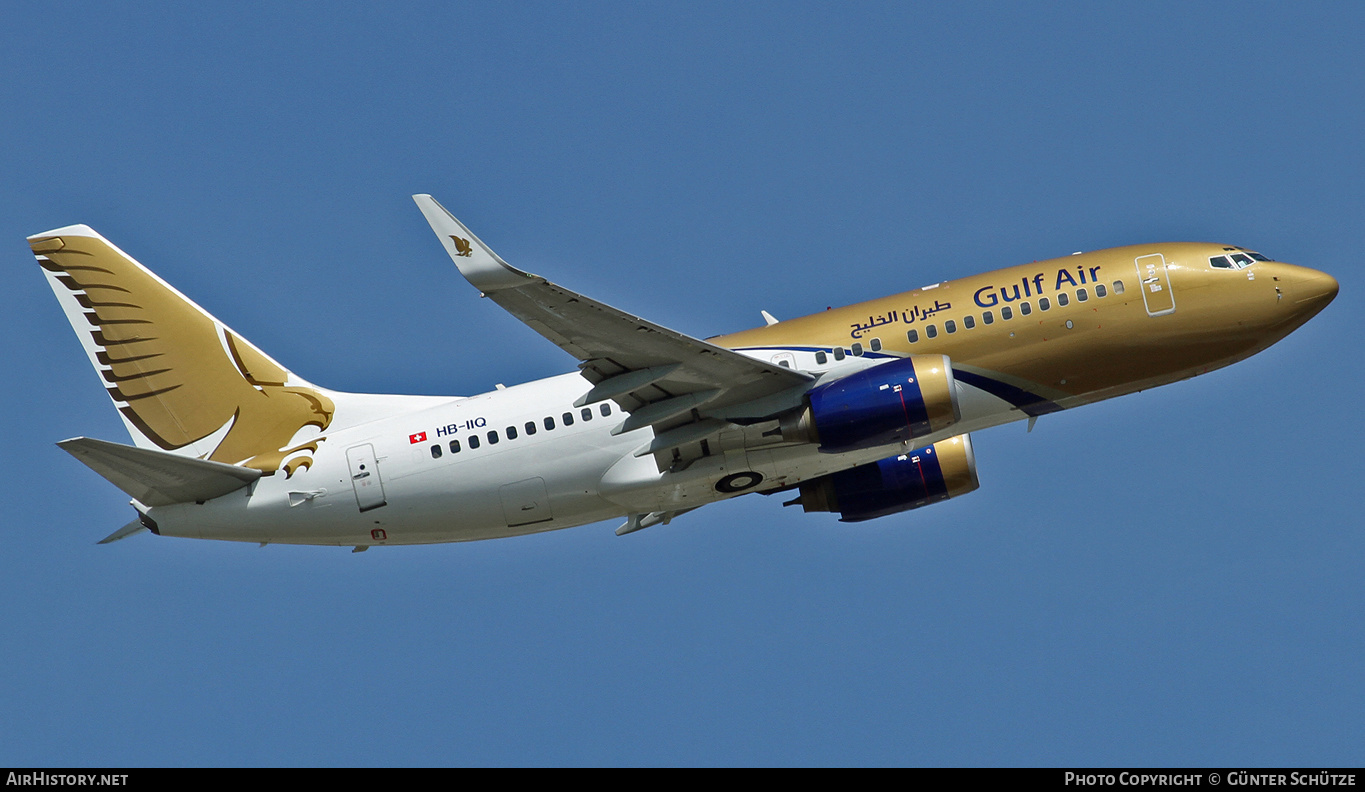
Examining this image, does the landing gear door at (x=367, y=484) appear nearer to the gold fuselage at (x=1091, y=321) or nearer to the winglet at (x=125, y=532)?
the winglet at (x=125, y=532)

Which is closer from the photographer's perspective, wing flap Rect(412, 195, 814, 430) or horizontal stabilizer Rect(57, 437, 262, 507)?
wing flap Rect(412, 195, 814, 430)

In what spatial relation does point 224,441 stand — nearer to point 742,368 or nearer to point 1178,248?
point 742,368

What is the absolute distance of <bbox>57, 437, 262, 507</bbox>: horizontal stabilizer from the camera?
36.4 m

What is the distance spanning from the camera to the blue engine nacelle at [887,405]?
36.5 m

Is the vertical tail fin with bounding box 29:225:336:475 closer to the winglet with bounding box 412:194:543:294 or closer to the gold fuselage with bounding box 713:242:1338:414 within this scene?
the winglet with bounding box 412:194:543:294

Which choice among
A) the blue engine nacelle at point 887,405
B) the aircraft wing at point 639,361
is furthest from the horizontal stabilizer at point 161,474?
the blue engine nacelle at point 887,405

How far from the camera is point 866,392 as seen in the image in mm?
36750

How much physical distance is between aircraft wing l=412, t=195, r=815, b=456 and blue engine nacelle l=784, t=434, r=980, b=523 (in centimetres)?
546

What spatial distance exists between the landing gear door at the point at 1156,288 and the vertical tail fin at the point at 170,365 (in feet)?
72.8

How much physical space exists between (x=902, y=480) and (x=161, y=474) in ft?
65.5

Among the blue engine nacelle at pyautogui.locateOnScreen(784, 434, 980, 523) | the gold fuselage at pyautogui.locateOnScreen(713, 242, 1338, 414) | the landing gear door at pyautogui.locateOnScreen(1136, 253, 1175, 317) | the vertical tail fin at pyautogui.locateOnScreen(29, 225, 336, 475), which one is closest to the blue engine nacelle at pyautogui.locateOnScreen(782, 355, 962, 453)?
the gold fuselage at pyautogui.locateOnScreen(713, 242, 1338, 414)

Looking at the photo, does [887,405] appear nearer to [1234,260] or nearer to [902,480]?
[902,480]

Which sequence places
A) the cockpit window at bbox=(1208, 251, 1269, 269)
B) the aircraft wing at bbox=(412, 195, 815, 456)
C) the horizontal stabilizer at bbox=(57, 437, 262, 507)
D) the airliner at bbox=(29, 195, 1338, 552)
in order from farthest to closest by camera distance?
the cockpit window at bbox=(1208, 251, 1269, 269) < the airliner at bbox=(29, 195, 1338, 552) < the horizontal stabilizer at bbox=(57, 437, 262, 507) < the aircraft wing at bbox=(412, 195, 815, 456)
